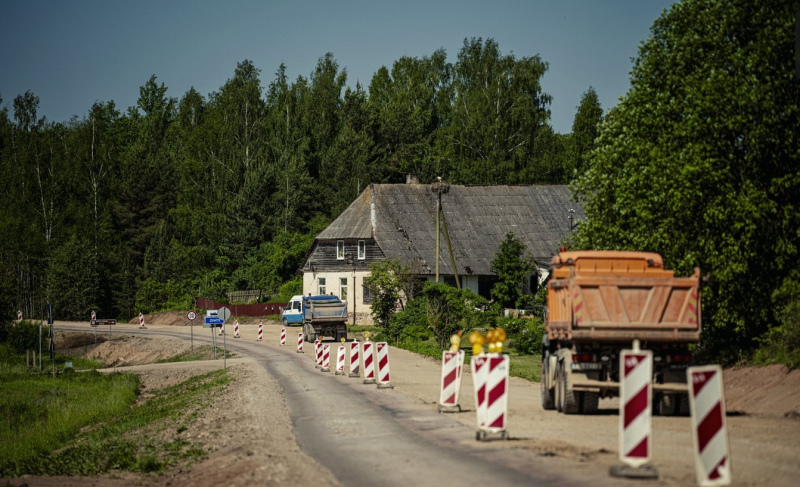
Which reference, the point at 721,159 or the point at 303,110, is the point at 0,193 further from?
the point at 721,159

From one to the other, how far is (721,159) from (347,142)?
2778 inches

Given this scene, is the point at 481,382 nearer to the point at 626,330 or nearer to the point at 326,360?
the point at 626,330

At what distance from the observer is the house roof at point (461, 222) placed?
2729 inches

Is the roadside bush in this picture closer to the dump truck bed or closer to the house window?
the dump truck bed

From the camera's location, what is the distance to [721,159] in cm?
2673

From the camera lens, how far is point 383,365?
25.9 m

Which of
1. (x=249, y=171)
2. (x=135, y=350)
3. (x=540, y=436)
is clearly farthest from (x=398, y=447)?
(x=249, y=171)

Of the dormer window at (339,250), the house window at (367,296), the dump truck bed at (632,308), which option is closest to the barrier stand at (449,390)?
the dump truck bed at (632,308)

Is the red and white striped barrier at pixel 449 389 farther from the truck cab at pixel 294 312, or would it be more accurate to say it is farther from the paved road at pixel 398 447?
the truck cab at pixel 294 312

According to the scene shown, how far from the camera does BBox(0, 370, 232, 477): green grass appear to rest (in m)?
17.3

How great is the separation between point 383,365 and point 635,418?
50.4 ft

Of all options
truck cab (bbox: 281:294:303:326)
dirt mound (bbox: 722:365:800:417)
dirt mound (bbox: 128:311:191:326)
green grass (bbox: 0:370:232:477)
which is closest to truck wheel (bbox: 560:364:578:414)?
dirt mound (bbox: 722:365:800:417)

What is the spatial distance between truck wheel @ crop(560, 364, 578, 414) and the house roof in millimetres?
48088

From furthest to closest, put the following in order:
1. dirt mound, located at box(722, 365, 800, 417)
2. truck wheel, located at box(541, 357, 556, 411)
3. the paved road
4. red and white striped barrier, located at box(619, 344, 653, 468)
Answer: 1. dirt mound, located at box(722, 365, 800, 417)
2. truck wheel, located at box(541, 357, 556, 411)
3. the paved road
4. red and white striped barrier, located at box(619, 344, 653, 468)
